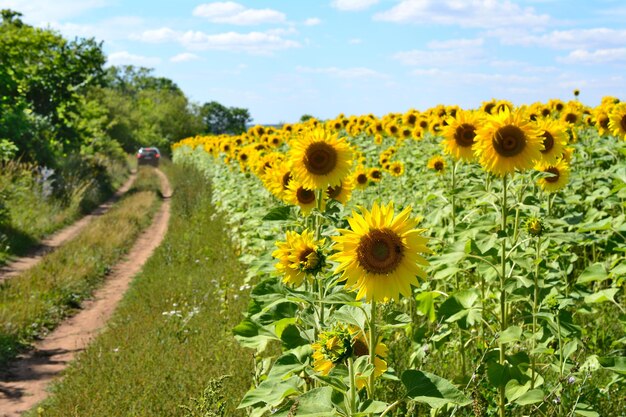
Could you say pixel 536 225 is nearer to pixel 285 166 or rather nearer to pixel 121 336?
pixel 285 166

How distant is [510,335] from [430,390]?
1.05 meters

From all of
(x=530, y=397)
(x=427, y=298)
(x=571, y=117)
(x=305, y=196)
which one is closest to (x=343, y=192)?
(x=305, y=196)

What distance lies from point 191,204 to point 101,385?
11.2 metres

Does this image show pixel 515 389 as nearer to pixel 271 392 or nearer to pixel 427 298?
pixel 427 298

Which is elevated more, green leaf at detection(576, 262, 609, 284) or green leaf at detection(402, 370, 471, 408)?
green leaf at detection(576, 262, 609, 284)

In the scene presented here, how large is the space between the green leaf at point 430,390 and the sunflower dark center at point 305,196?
76.7 inches

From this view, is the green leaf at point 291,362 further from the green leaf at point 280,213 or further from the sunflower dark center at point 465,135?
the sunflower dark center at point 465,135

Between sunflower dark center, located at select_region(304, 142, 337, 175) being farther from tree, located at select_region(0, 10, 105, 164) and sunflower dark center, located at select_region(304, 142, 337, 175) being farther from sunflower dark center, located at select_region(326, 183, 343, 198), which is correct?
tree, located at select_region(0, 10, 105, 164)

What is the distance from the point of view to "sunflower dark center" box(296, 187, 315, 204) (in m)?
4.58

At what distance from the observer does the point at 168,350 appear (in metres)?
6.68

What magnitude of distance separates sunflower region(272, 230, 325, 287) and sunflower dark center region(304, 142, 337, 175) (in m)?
0.67

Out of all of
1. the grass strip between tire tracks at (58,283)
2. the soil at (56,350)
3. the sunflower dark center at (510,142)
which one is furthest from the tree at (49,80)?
the sunflower dark center at (510,142)

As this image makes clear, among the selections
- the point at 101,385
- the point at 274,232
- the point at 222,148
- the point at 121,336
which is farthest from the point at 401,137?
the point at 101,385

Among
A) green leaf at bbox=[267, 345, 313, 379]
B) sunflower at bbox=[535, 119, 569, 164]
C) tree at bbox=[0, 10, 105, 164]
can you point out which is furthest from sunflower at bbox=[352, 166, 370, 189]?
tree at bbox=[0, 10, 105, 164]
